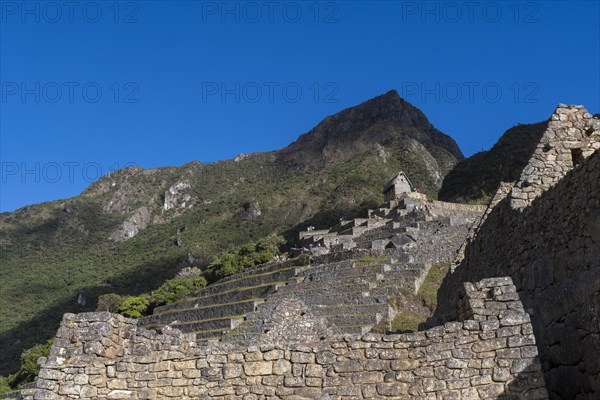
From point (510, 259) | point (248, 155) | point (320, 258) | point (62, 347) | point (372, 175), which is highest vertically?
point (248, 155)

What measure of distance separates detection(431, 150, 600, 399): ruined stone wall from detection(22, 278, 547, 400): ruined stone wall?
600 millimetres

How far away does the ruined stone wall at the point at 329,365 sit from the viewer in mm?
6156

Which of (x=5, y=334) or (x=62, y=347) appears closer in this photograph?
(x=62, y=347)

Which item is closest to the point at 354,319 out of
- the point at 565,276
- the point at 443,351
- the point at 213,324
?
the point at 213,324

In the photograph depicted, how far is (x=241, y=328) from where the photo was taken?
25.1 metres

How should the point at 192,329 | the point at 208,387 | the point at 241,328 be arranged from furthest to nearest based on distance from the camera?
the point at 192,329 → the point at 241,328 → the point at 208,387

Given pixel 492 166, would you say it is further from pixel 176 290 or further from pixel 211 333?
pixel 211 333

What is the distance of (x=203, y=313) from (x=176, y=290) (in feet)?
54.1

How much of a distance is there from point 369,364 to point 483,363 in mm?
1112

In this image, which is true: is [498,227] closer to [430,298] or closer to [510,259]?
[510,259]

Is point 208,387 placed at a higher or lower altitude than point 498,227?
lower

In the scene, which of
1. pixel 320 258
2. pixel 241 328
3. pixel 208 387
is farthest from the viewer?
pixel 320 258

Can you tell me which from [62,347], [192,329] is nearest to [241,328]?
[192,329]

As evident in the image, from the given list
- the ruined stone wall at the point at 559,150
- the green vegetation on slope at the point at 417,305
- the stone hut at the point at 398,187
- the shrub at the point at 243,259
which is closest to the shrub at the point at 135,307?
the shrub at the point at 243,259
